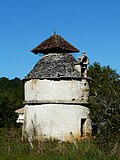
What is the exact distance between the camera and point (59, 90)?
85.5ft

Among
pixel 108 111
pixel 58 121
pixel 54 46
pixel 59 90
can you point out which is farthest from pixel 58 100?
pixel 108 111

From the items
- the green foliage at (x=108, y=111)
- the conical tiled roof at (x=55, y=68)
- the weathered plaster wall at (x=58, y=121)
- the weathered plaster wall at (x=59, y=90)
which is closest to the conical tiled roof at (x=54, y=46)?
the conical tiled roof at (x=55, y=68)

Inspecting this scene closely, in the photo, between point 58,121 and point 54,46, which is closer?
point 58,121

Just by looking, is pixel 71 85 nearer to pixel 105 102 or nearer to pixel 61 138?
pixel 61 138

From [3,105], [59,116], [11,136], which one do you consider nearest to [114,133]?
[11,136]

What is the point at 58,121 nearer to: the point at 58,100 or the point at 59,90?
the point at 58,100

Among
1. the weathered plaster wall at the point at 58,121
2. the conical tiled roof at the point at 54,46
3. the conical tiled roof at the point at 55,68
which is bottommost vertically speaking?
the weathered plaster wall at the point at 58,121

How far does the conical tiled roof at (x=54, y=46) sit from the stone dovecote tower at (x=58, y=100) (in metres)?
0.75

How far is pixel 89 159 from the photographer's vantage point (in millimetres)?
13359

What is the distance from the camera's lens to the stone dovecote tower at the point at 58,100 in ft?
85.4

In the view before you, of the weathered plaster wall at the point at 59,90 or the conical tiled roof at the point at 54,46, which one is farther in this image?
the conical tiled roof at the point at 54,46

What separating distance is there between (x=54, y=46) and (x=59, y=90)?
3.49 metres

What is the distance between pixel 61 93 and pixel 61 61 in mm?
2476

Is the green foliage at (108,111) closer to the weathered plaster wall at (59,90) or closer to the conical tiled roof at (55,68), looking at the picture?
the weathered plaster wall at (59,90)
